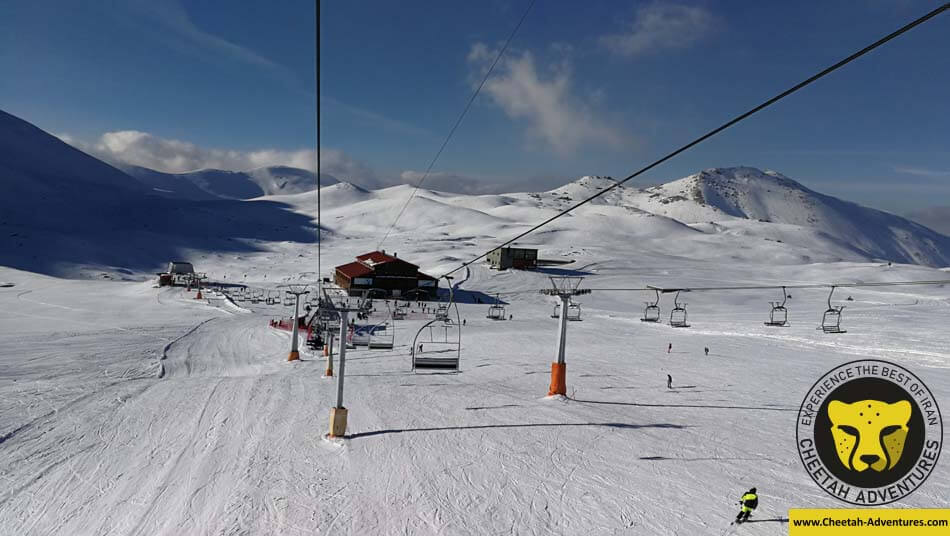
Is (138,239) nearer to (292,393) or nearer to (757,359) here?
(292,393)

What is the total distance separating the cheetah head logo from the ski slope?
1.91 metres

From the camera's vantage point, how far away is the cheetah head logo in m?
7.28

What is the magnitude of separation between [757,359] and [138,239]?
4401 inches

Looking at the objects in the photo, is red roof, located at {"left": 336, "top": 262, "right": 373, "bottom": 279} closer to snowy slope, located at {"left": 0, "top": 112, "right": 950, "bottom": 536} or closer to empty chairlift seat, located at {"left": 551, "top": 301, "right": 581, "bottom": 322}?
snowy slope, located at {"left": 0, "top": 112, "right": 950, "bottom": 536}

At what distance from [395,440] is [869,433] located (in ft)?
31.8

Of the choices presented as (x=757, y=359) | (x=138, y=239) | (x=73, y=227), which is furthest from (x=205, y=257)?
(x=757, y=359)

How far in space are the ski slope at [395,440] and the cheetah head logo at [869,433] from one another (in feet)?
6.26

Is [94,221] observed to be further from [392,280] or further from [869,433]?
[869,433]

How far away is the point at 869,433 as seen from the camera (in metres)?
7.34

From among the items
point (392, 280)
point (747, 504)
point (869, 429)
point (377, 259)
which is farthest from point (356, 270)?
point (869, 429)

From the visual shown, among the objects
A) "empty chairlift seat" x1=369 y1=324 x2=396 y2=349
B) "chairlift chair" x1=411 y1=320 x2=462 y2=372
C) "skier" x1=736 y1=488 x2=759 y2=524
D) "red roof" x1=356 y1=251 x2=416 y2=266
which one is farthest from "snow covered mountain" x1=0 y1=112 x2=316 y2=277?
"skier" x1=736 y1=488 x2=759 y2=524

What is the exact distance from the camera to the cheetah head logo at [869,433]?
287 inches

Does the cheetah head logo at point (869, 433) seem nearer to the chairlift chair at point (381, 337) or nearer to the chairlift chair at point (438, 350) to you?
the chairlift chair at point (438, 350)

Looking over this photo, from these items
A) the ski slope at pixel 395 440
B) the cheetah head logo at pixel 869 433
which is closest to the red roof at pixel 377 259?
the ski slope at pixel 395 440
